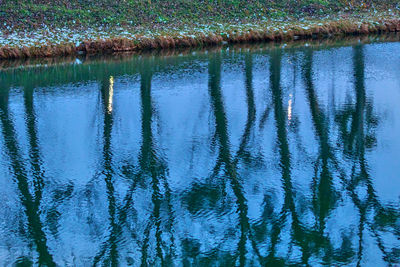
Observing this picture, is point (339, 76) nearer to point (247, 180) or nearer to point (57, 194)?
point (247, 180)

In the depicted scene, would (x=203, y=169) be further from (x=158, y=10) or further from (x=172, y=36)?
(x=158, y=10)

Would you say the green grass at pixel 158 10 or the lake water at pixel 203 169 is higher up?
the green grass at pixel 158 10

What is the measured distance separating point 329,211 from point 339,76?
1091 centimetres

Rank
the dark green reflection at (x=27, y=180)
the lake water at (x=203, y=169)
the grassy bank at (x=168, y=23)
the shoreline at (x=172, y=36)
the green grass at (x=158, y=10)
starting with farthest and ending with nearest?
1. the green grass at (x=158, y=10)
2. the grassy bank at (x=168, y=23)
3. the shoreline at (x=172, y=36)
4. the dark green reflection at (x=27, y=180)
5. the lake water at (x=203, y=169)

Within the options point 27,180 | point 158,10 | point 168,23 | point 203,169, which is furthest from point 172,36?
point 27,180

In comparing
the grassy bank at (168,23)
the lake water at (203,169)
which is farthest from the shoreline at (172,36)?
the lake water at (203,169)

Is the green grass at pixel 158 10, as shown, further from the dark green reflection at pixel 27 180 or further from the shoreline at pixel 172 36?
the dark green reflection at pixel 27 180

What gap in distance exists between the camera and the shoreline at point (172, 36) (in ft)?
80.7

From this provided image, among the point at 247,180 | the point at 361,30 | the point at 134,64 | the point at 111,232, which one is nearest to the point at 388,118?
the point at 247,180

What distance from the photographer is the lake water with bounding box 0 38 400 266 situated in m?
7.61

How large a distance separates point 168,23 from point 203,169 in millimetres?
20324

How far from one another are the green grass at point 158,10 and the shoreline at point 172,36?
1569mm

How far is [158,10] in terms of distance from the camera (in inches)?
1264

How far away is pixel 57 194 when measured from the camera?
9633 mm
